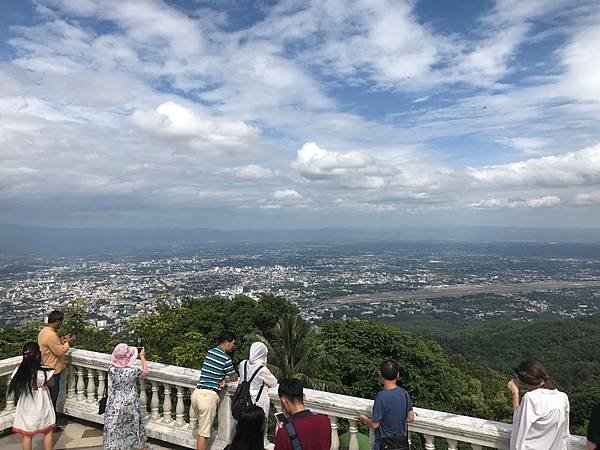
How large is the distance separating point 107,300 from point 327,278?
78499 millimetres

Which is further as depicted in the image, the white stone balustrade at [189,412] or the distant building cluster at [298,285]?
the distant building cluster at [298,285]

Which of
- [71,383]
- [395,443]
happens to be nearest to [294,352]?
[71,383]

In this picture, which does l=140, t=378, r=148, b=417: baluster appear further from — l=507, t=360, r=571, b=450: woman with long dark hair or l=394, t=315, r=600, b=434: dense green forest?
l=394, t=315, r=600, b=434: dense green forest

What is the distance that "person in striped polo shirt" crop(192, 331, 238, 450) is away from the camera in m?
4.36

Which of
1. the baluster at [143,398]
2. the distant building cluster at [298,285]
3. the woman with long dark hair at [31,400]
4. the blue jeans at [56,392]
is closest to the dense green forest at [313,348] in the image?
the distant building cluster at [298,285]

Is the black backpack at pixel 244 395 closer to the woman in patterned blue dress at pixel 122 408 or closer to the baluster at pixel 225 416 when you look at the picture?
the baluster at pixel 225 416

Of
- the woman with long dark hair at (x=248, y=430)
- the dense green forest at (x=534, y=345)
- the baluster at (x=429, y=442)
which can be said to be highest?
the woman with long dark hair at (x=248, y=430)

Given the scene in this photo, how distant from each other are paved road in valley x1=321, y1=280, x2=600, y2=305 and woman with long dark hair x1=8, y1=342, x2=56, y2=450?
270ft

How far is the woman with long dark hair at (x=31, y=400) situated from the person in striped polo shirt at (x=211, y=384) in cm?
179

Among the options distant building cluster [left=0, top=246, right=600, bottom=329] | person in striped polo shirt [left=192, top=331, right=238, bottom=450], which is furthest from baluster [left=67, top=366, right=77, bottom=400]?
distant building cluster [left=0, top=246, right=600, bottom=329]

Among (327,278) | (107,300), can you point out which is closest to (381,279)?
(327,278)

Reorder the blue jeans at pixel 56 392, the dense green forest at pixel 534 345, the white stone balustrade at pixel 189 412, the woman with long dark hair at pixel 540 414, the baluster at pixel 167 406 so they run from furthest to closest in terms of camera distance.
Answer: the dense green forest at pixel 534 345
the blue jeans at pixel 56 392
the baluster at pixel 167 406
the white stone balustrade at pixel 189 412
the woman with long dark hair at pixel 540 414

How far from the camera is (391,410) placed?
11.7 ft

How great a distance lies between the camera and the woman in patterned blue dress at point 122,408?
443 cm
